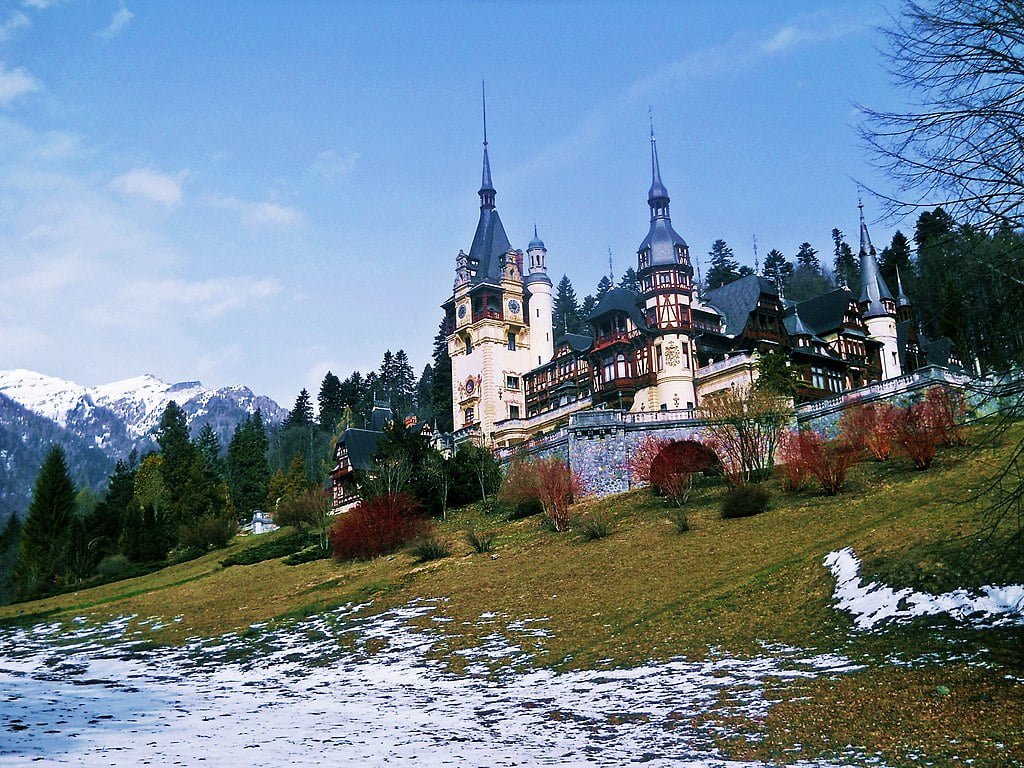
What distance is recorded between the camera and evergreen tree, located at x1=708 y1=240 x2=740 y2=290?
104125 mm

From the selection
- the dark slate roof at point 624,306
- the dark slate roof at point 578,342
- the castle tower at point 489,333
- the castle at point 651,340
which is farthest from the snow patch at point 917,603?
the castle tower at point 489,333

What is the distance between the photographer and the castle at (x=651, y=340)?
195 feet

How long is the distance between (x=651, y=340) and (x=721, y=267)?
56.5 m

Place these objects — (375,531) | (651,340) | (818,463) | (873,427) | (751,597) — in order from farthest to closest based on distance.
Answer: (651,340) < (375,531) < (873,427) < (818,463) < (751,597)

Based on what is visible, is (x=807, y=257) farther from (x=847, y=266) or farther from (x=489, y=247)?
(x=489, y=247)

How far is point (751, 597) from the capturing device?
2081 cm

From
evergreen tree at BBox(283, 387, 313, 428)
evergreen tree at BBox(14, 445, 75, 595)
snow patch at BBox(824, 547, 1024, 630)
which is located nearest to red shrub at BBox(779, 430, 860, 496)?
snow patch at BBox(824, 547, 1024, 630)

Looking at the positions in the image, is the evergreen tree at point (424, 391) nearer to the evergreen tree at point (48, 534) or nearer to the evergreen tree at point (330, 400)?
the evergreen tree at point (330, 400)

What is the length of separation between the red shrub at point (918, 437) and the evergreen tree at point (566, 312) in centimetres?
7640

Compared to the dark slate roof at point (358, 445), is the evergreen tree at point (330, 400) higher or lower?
higher

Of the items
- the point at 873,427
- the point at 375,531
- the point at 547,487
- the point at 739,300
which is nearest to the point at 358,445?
the point at 739,300

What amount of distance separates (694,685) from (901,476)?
848 inches

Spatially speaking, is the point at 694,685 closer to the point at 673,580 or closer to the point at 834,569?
the point at 834,569

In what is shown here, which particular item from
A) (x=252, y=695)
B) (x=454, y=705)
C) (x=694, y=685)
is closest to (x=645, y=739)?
(x=694, y=685)
